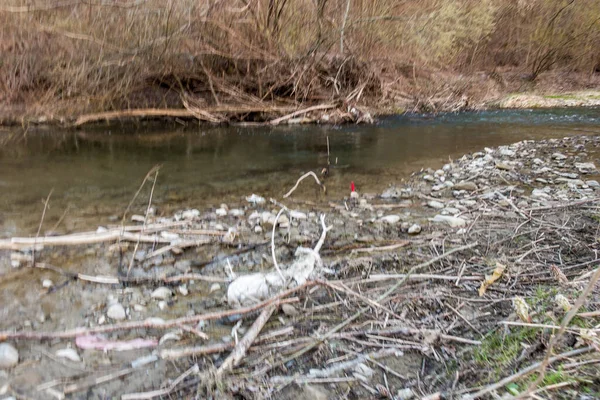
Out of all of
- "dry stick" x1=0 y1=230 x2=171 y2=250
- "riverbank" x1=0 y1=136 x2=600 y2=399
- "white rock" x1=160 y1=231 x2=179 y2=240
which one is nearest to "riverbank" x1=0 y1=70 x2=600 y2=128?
"riverbank" x1=0 y1=136 x2=600 y2=399

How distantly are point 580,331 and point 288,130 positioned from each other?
33.6ft

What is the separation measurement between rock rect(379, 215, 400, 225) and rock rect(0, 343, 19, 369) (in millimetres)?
3277

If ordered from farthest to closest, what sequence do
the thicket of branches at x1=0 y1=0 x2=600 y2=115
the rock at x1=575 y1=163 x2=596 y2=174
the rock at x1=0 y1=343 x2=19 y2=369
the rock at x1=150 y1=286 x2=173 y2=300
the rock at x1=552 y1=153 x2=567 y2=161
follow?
the thicket of branches at x1=0 y1=0 x2=600 y2=115 < the rock at x1=552 y1=153 x2=567 y2=161 < the rock at x1=575 y1=163 x2=596 y2=174 < the rock at x1=150 y1=286 x2=173 y2=300 < the rock at x1=0 y1=343 x2=19 y2=369

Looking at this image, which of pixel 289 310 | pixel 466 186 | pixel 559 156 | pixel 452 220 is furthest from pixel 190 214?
pixel 559 156

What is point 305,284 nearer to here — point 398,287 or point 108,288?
point 398,287

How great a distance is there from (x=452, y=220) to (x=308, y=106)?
9.71 metres

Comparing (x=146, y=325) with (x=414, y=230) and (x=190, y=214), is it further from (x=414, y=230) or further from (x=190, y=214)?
(x=414, y=230)

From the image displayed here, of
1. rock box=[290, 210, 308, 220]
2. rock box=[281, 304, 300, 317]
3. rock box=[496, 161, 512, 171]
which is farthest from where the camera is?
rock box=[496, 161, 512, 171]

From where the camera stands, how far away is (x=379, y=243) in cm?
373

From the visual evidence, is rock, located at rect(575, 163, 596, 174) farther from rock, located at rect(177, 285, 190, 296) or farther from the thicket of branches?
the thicket of branches

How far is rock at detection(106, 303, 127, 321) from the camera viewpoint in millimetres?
2727

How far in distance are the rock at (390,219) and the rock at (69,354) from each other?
119 inches

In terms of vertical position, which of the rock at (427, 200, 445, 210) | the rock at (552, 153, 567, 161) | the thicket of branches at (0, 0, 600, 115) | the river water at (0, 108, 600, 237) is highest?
the thicket of branches at (0, 0, 600, 115)

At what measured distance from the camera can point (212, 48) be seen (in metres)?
11.6
